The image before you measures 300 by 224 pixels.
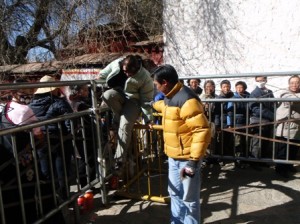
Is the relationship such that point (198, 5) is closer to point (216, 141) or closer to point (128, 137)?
point (216, 141)

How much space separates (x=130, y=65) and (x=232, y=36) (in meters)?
4.30

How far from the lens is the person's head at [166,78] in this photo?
8.71ft

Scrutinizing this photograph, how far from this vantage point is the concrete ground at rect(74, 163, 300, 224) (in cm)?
344

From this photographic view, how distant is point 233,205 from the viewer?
3.74 metres

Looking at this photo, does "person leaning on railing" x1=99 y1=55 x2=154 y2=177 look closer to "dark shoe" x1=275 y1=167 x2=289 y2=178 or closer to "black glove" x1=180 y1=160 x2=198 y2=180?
"black glove" x1=180 y1=160 x2=198 y2=180

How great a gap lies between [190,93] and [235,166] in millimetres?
3084

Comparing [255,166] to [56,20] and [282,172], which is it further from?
[56,20]

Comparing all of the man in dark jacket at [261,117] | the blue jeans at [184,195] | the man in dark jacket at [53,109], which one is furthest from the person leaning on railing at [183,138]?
the man in dark jacket at [261,117]

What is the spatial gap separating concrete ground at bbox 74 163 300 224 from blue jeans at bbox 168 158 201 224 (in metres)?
0.54

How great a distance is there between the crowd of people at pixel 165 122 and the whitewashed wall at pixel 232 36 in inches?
75.2

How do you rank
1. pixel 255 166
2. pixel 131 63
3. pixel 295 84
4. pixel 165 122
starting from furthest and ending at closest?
pixel 255 166 < pixel 295 84 < pixel 131 63 < pixel 165 122

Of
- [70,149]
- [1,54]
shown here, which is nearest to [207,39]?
[70,149]

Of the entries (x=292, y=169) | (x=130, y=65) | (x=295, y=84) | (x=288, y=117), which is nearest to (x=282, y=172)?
(x=292, y=169)

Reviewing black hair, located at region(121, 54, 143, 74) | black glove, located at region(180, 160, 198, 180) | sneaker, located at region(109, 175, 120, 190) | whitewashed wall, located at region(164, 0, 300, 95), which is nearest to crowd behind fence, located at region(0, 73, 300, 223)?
sneaker, located at region(109, 175, 120, 190)
